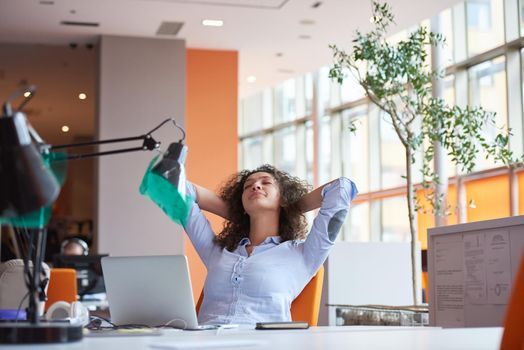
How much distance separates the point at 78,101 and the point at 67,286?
5.53 m

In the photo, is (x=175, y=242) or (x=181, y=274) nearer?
(x=181, y=274)

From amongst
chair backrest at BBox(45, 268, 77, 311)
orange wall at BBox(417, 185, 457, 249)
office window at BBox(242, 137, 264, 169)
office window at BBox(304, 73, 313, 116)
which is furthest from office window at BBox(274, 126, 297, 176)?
chair backrest at BBox(45, 268, 77, 311)

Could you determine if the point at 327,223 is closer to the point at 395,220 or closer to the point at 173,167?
the point at 173,167

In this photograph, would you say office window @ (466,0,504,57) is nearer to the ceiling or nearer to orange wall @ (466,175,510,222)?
the ceiling

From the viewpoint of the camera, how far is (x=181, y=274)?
2811 millimetres

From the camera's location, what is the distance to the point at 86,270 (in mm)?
6527

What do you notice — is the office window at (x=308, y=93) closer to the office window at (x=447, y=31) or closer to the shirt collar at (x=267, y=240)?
the office window at (x=447, y=31)

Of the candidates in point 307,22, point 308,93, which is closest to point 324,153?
point 308,93

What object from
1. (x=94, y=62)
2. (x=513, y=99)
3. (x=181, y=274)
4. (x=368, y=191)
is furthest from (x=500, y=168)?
(x=181, y=274)

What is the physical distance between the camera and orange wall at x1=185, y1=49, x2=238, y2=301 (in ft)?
34.4

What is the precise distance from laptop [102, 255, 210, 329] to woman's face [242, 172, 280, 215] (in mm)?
1050

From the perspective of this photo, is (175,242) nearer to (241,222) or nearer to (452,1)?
(452,1)

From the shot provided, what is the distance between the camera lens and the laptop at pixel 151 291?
2822 mm

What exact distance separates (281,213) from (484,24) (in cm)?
587
